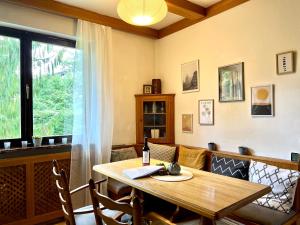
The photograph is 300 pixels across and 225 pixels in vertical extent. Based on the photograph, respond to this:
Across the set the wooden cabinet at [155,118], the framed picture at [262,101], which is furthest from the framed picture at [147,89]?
the framed picture at [262,101]

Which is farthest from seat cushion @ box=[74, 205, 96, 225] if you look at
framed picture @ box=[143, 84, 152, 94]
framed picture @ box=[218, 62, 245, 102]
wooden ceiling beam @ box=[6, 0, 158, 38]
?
wooden ceiling beam @ box=[6, 0, 158, 38]

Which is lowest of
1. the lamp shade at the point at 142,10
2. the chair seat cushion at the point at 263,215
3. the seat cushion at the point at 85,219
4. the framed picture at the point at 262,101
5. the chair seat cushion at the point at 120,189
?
the chair seat cushion at the point at 120,189

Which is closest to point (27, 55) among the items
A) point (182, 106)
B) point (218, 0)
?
point (182, 106)

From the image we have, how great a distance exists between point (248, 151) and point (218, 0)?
6.37 ft

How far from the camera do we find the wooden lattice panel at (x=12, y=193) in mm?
2633

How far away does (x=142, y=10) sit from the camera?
1816mm

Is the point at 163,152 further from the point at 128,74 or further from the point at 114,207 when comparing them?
the point at 114,207

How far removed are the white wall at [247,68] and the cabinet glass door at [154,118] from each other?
228 millimetres

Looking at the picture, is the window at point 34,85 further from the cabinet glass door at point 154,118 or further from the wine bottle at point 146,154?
the wine bottle at point 146,154

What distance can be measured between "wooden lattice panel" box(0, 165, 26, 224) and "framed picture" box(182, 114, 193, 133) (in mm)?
2223

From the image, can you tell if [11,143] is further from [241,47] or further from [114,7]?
[241,47]

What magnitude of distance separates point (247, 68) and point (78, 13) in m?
2.30

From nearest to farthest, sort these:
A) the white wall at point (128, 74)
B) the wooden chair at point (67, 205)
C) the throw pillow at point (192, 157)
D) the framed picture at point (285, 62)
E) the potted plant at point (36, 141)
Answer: the wooden chair at point (67, 205)
the framed picture at point (285, 62)
the potted plant at point (36, 141)
the throw pillow at point (192, 157)
the white wall at point (128, 74)

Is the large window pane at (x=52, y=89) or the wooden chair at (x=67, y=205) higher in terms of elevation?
the large window pane at (x=52, y=89)
